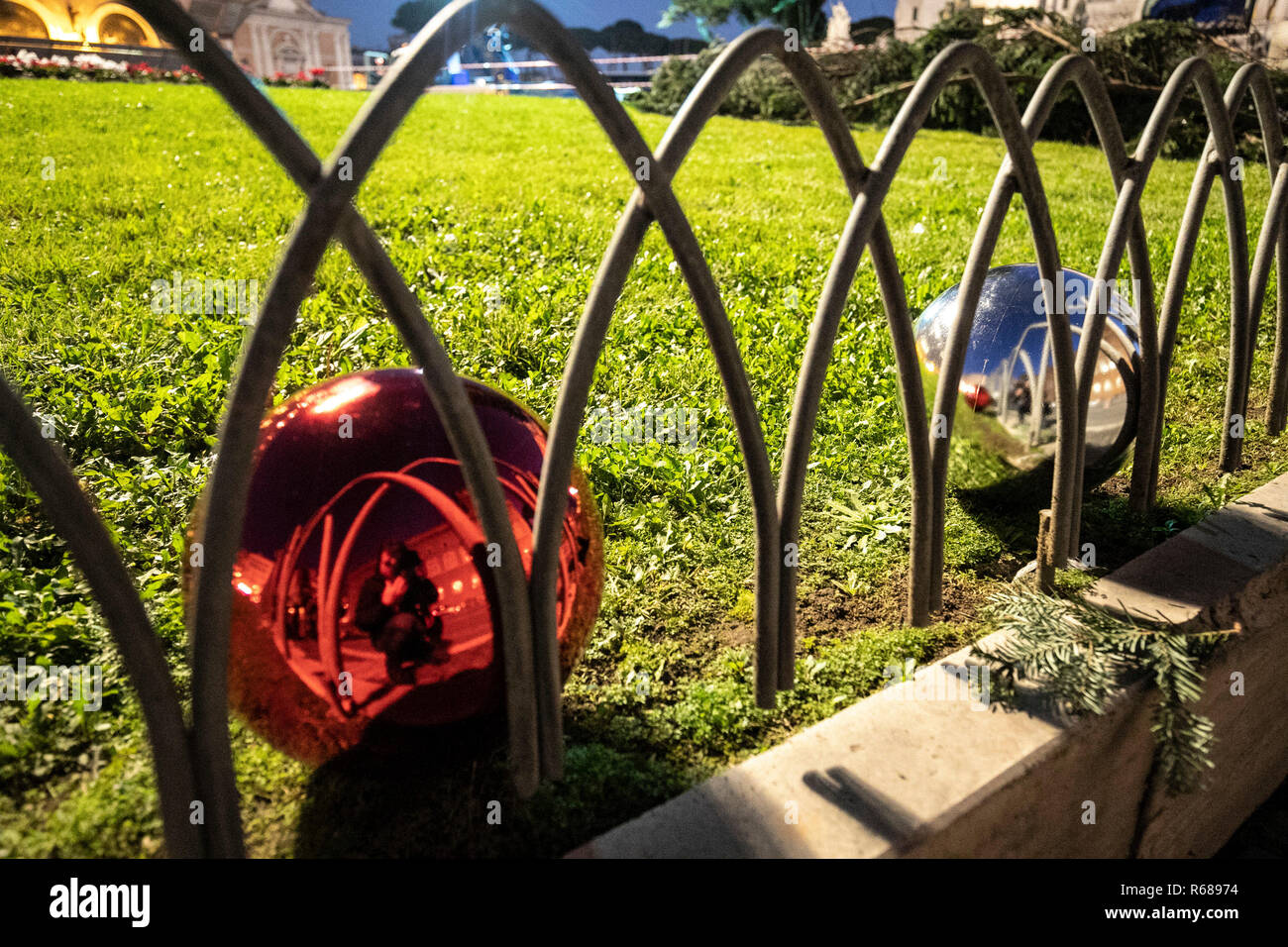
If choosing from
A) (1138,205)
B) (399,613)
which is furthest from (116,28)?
(399,613)

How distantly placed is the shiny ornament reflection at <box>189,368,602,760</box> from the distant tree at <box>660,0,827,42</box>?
1196 inches

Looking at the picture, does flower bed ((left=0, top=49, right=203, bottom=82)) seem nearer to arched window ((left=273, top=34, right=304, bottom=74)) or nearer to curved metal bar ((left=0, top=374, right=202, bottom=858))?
curved metal bar ((left=0, top=374, right=202, bottom=858))

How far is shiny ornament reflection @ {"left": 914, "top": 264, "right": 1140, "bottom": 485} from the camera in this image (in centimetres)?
252

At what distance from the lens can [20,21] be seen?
27891mm

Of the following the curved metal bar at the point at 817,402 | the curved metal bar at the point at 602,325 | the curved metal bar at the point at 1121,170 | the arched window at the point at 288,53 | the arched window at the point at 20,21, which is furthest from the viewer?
the arched window at the point at 288,53

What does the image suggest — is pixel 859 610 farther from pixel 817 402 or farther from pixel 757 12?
pixel 757 12

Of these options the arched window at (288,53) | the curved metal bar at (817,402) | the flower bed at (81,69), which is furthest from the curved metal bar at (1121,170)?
the arched window at (288,53)

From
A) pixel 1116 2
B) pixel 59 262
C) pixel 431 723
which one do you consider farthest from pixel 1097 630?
pixel 1116 2

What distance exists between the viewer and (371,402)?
1606 millimetres

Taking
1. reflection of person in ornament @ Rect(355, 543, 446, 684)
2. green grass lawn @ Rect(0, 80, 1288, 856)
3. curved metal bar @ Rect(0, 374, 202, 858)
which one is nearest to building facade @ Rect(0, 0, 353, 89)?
green grass lawn @ Rect(0, 80, 1288, 856)

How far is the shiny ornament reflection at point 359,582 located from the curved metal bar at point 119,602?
0.79 feet

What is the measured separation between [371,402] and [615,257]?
518mm

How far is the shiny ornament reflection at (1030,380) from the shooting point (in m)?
2.52

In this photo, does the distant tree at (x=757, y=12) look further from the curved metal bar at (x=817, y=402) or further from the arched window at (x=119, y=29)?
the curved metal bar at (x=817, y=402)
